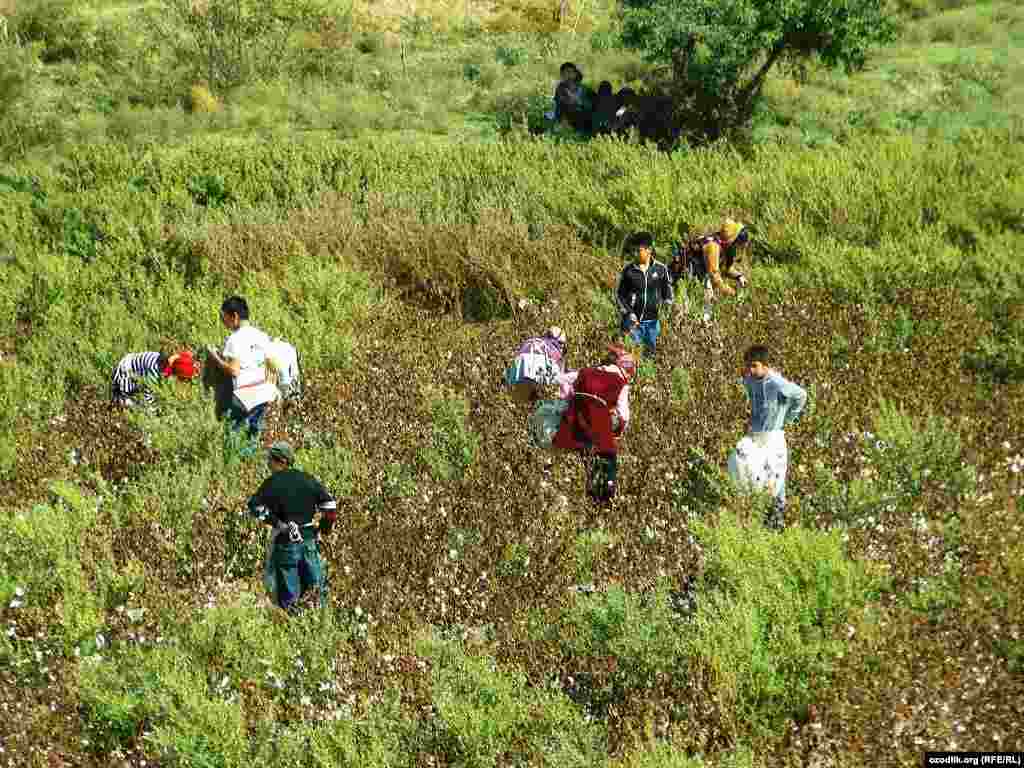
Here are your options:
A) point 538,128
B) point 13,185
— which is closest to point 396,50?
point 538,128

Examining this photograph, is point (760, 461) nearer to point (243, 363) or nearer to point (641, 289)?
point (641, 289)

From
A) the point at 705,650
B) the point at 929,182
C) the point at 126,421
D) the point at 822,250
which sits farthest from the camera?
the point at 929,182

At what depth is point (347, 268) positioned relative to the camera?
8.98 metres

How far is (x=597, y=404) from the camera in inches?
215

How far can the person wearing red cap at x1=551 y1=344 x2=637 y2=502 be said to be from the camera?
5473 millimetres

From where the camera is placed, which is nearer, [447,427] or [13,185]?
[447,427]

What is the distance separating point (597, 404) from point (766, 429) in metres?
0.99

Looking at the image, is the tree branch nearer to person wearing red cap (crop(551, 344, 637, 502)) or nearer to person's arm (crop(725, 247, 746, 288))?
person's arm (crop(725, 247, 746, 288))

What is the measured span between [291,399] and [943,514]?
4.55 m

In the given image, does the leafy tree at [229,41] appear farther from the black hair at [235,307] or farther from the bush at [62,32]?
the black hair at [235,307]

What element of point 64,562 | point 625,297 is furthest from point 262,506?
point 625,297

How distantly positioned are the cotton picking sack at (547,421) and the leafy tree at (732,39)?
6.67m

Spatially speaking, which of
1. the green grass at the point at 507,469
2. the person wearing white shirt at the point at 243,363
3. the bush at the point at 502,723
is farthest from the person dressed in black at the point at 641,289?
A: the bush at the point at 502,723

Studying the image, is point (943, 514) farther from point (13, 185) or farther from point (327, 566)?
point (13, 185)
